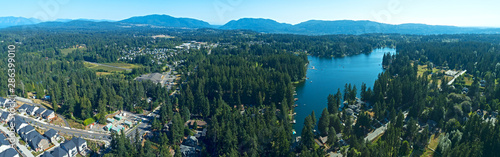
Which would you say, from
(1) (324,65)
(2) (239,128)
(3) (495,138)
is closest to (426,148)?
Result: (3) (495,138)

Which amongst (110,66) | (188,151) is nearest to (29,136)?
(188,151)

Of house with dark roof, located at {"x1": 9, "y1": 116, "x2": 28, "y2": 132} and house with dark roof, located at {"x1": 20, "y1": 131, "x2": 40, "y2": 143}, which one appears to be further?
house with dark roof, located at {"x1": 9, "y1": 116, "x2": 28, "y2": 132}

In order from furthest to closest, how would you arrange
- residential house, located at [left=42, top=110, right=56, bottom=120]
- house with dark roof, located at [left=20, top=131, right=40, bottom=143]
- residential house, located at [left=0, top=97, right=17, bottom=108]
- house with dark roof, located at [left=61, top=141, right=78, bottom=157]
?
residential house, located at [left=0, top=97, right=17, bottom=108]
residential house, located at [left=42, top=110, right=56, bottom=120]
house with dark roof, located at [left=20, top=131, right=40, bottom=143]
house with dark roof, located at [left=61, top=141, right=78, bottom=157]

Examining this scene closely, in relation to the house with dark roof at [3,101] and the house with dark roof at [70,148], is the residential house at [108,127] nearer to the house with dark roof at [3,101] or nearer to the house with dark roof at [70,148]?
the house with dark roof at [70,148]

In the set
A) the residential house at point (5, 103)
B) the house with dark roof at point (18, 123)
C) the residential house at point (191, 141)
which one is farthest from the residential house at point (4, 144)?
the residential house at point (191, 141)

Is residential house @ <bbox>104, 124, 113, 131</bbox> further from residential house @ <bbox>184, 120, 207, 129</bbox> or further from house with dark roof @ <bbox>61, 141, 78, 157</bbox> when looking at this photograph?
residential house @ <bbox>184, 120, 207, 129</bbox>

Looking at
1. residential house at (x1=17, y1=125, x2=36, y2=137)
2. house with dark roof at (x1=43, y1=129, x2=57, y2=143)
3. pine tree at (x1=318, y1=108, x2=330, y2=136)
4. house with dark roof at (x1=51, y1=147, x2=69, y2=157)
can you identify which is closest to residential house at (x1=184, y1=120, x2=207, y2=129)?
house with dark roof at (x1=51, y1=147, x2=69, y2=157)
